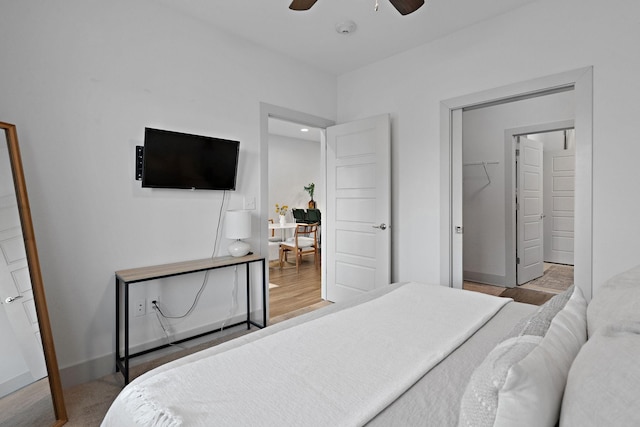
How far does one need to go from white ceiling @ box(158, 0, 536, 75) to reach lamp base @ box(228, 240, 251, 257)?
1.91 meters

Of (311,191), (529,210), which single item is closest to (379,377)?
(529,210)

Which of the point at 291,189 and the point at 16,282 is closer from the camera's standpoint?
the point at 16,282

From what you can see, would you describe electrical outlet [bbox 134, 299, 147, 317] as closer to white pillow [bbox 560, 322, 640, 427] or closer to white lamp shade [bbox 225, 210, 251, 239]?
white lamp shade [bbox 225, 210, 251, 239]

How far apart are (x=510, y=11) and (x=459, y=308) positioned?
2534 mm

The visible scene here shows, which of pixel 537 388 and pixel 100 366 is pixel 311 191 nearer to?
pixel 100 366

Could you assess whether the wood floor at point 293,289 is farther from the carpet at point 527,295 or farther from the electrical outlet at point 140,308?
the carpet at point 527,295

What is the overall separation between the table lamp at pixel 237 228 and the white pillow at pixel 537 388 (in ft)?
7.73

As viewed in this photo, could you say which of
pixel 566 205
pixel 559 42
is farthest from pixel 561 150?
pixel 559 42

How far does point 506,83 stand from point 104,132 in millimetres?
3136

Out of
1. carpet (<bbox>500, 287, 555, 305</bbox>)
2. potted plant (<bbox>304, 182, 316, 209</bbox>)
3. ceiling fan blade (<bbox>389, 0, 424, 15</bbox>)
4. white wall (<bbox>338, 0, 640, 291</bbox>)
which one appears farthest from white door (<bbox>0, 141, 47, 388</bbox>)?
potted plant (<bbox>304, 182, 316, 209</bbox>)

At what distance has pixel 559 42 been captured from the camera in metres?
2.53

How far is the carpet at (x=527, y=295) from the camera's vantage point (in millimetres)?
3845

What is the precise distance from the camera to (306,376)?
1.04m

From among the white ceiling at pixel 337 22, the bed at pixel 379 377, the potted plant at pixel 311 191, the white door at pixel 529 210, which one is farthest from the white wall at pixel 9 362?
the potted plant at pixel 311 191
